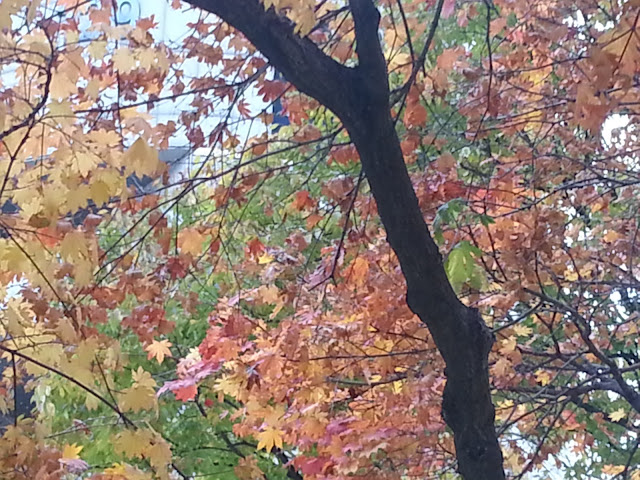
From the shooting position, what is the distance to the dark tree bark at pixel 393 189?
2.06 meters

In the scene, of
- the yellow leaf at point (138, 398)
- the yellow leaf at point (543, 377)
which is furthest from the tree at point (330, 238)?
the yellow leaf at point (543, 377)

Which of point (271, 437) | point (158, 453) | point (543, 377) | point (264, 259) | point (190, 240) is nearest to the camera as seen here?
point (158, 453)

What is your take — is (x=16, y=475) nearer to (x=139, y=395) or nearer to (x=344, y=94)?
(x=139, y=395)

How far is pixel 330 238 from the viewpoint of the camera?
5070mm

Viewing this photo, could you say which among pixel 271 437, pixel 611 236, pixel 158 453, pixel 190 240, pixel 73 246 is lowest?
pixel 158 453

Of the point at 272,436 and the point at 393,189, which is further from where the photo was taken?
the point at 272,436

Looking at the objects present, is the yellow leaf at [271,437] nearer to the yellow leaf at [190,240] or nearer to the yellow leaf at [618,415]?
the yellow leaf at [190,240]

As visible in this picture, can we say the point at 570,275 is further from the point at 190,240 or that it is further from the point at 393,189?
the point at 393,189

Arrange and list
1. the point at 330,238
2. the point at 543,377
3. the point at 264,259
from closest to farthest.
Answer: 1. the point at 264,259
2. the point at 330,238
3. the point at 543,377

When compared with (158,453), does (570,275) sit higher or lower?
higher

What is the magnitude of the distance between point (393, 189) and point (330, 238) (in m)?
2.80

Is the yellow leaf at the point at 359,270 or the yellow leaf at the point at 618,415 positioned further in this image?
the yellow leaf at the point at 618,415

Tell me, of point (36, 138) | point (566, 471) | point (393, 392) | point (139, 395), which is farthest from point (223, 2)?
point (566, 471)

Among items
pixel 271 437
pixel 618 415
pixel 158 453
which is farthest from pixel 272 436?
pixel 618 415
